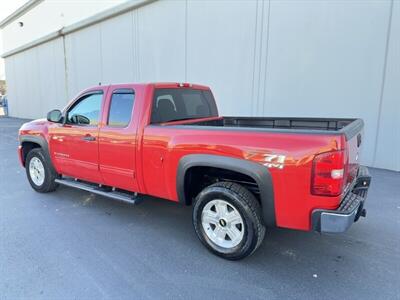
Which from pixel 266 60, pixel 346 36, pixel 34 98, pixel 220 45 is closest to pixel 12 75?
pixel 34 98

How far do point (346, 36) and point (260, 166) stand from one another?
5.49 meters

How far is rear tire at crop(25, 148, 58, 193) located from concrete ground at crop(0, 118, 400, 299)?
65 cm

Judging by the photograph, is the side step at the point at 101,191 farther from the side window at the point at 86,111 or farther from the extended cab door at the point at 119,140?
the side window at the point at 86,111

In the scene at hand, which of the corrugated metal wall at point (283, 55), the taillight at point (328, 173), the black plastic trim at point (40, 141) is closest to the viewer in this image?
the taillight at point (328, 173)

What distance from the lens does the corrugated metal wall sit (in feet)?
20.2

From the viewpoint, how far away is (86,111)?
4219 millimetres

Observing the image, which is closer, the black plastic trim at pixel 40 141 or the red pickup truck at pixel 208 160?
the red pickup truck at pixel 208 160

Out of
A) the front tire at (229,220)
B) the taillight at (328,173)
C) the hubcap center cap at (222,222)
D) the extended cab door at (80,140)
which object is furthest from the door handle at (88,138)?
the taillight at (328,173)

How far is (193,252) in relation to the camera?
312 centimetres

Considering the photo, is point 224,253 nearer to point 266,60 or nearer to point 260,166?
point 260,166

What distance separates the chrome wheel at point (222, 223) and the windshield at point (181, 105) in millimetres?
1303

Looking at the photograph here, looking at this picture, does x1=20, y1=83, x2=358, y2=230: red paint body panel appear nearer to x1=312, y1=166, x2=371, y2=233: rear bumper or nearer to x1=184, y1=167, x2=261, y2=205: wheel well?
x1=312, y1=166, x2=371, y2=233: rear bumper

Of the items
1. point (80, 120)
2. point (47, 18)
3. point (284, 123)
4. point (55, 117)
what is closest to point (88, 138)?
point (80, 120)

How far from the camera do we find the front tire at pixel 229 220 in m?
2.75
